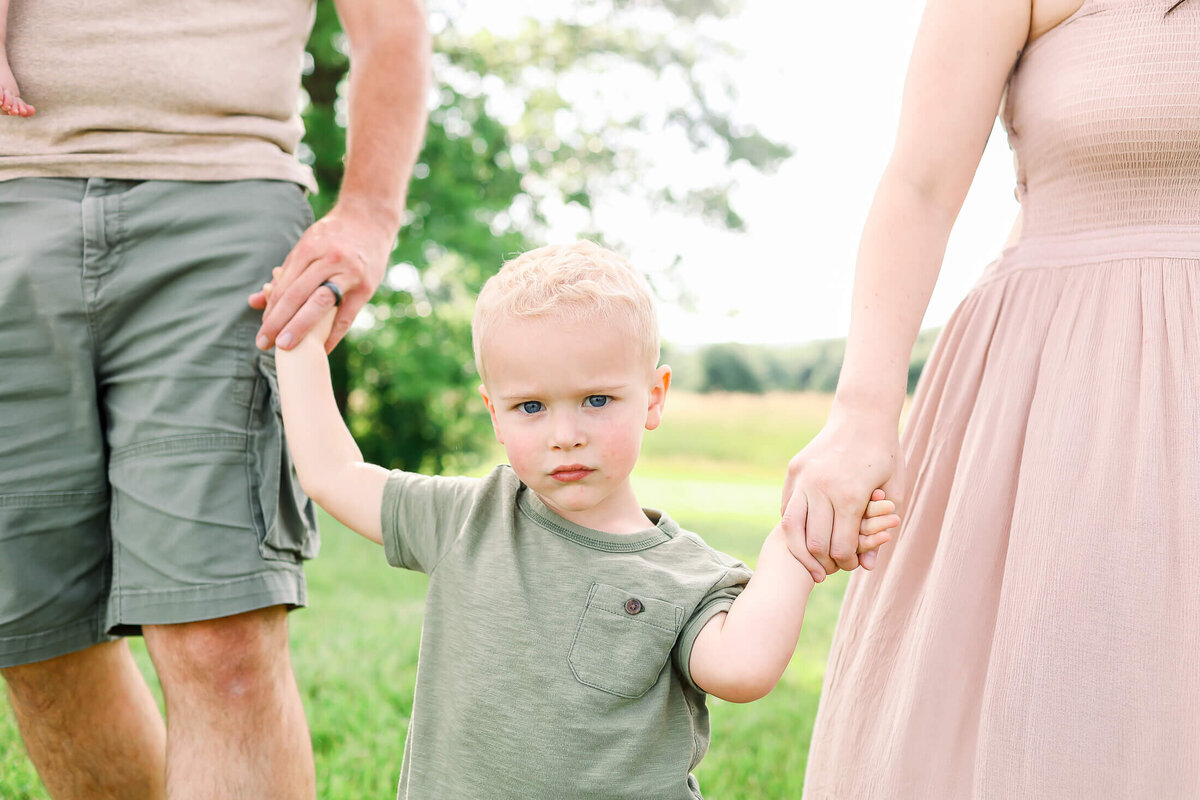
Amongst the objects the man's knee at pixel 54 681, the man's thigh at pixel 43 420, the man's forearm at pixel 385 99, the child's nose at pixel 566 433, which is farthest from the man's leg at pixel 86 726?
the child's nose at pixel 566 433

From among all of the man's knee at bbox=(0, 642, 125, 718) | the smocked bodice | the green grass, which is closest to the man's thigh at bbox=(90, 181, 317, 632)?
the man's knee at bbox=(0, 642, 125, 718)

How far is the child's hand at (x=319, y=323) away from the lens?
1841mm

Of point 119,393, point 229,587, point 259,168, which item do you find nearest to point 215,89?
point 259,168

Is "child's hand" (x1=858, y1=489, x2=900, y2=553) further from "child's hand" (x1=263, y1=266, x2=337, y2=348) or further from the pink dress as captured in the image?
"child's hand" (x1=263, y1=266, x2=337, y2=348)

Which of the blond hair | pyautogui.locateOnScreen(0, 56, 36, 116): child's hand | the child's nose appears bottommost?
the child's nose

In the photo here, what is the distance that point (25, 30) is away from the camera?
1.87 metres

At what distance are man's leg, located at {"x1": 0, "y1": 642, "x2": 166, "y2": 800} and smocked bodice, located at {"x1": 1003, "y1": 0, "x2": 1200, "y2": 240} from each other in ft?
6.43

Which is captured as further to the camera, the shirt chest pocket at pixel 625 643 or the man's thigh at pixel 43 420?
the man's thigh at pixel 43 420

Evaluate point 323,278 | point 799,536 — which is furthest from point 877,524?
point 323,278

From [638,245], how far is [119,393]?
13.1 meters

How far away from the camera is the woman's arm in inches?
62.2

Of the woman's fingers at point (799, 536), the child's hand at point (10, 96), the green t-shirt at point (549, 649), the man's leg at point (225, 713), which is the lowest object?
the man's leg at point (225, 713)

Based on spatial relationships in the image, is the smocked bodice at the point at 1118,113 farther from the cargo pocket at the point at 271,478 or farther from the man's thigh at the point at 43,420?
the man's thigh at the point at 43,420

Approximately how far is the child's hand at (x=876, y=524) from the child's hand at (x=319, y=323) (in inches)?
37.9
